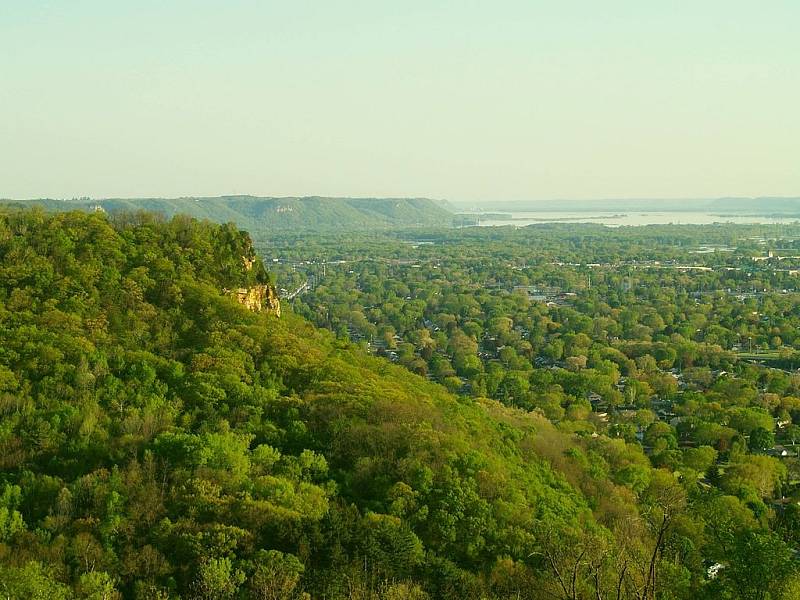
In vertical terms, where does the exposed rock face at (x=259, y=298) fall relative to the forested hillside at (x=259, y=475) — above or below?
above

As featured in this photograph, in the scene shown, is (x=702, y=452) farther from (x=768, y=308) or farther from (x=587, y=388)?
(x=768, y=308)

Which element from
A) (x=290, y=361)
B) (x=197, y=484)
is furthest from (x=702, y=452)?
(x=197, y=484)

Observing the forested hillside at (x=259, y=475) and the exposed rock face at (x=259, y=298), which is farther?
the exposed rock face at (x=259, y=298)

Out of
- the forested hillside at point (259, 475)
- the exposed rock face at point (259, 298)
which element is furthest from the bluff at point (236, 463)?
the exposed rock face at point (259, 298)

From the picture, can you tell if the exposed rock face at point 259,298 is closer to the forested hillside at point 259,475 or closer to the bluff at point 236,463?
the bluff at point 236,463

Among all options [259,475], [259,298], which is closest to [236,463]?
[259,475]
